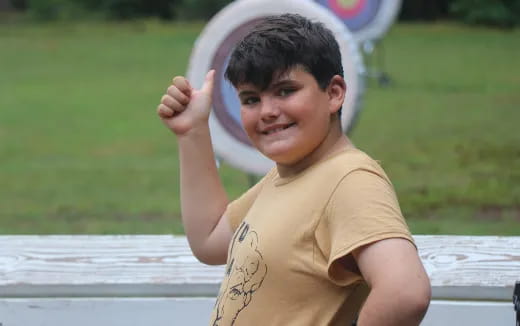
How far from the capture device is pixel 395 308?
119 centimetres

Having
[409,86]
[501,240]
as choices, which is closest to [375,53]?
[409,86]

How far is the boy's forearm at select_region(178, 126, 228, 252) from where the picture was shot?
5.52ft

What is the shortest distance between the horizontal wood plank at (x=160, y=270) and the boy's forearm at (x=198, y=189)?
35cm

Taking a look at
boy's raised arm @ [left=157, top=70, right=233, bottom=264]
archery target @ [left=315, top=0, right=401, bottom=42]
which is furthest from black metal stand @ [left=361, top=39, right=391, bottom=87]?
boy's raised arm @ [left=157, top=70, right=233, bottom=264]

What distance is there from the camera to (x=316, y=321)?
1323 millimetres

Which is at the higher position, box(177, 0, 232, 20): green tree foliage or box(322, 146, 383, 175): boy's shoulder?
box(322, 146, 383, 175): boy's shoulder

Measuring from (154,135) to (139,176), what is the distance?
5.76 feet

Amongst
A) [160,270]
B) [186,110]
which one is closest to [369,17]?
[160,270]

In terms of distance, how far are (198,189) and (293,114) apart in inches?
14.9

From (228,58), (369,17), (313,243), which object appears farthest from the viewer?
(369,17)

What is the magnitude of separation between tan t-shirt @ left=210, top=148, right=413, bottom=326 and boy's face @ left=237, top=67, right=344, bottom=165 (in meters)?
0.04

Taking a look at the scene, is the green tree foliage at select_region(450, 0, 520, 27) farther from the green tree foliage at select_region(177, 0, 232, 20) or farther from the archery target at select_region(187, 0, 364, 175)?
the archery target at select_region(187, 0, 364, 175)

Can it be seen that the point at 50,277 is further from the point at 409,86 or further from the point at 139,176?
the point at 409,86

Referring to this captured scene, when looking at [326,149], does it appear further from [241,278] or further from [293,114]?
[241,278]
